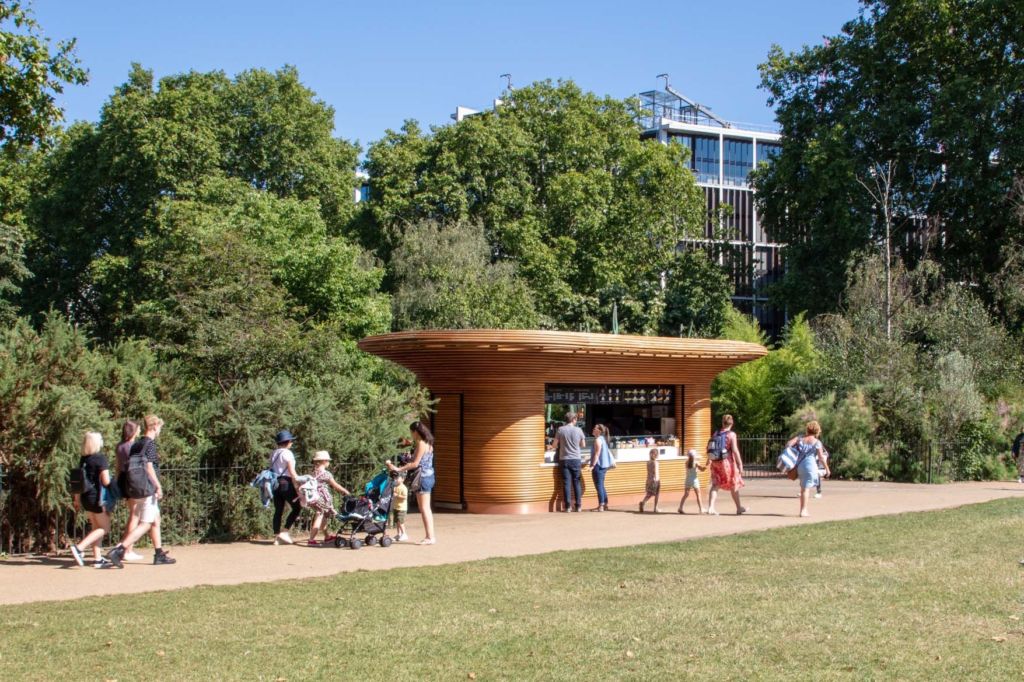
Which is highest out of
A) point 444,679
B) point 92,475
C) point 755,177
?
point 755,177

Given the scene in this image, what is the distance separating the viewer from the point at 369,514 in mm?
14523

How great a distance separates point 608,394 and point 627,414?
32.8 inches

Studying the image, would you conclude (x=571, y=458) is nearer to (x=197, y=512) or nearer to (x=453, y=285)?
(x=197, y=512)

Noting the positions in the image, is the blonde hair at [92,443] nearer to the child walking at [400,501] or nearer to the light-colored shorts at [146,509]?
the light-colored shorts at [146,509]

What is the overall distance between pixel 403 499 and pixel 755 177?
121ft

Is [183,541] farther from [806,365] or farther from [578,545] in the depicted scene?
[806,365]

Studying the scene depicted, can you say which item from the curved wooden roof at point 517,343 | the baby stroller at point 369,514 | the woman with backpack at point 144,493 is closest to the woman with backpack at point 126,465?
the woman with backpack at point 144,493

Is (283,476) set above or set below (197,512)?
above

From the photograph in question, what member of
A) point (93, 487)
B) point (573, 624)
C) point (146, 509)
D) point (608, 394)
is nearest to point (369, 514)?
point (146, 509)

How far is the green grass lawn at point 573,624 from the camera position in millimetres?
7930

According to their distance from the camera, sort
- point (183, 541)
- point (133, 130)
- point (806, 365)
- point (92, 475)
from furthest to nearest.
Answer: point (133, 130)
point (806, 365)
point (183, 541)
point (92, 475)

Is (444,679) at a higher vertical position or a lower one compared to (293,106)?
lower

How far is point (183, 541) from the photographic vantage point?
574 inches

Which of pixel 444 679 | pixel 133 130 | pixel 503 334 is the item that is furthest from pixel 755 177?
pixel 444 679
